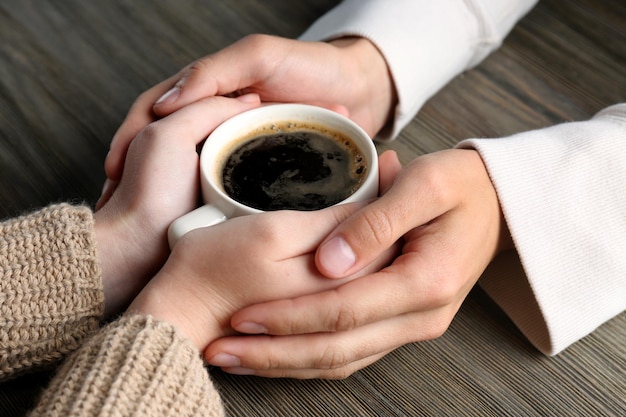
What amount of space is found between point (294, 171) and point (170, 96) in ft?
0.61

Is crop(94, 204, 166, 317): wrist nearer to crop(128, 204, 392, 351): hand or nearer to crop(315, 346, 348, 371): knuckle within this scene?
crop(128, 204, 392, 351): hand

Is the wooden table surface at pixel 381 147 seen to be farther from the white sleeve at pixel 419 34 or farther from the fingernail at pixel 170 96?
the fingernail at pixel 170 96

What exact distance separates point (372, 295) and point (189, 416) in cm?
19

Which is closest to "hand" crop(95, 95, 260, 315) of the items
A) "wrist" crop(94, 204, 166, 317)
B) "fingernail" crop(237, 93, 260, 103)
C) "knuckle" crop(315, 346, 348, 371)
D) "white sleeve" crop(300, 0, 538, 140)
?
"wrist" crop(94, 204, 166, 317)

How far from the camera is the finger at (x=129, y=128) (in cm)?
78

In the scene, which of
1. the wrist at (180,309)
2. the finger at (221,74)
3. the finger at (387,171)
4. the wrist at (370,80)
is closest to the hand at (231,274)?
the wrist at (180,309)

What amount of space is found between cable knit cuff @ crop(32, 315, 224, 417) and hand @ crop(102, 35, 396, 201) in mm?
254

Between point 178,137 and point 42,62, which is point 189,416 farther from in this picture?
point 42,62

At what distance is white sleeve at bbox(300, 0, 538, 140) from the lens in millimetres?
940

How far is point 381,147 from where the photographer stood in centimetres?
94

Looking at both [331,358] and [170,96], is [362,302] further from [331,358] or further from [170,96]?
[170,96]

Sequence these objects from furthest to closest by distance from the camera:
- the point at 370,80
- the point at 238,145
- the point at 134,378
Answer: the point at 370,80
the point at 238,145
the point at 134,378

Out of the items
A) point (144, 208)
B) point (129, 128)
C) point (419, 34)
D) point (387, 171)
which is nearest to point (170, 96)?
point (129, 128)

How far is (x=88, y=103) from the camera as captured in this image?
0.97m
